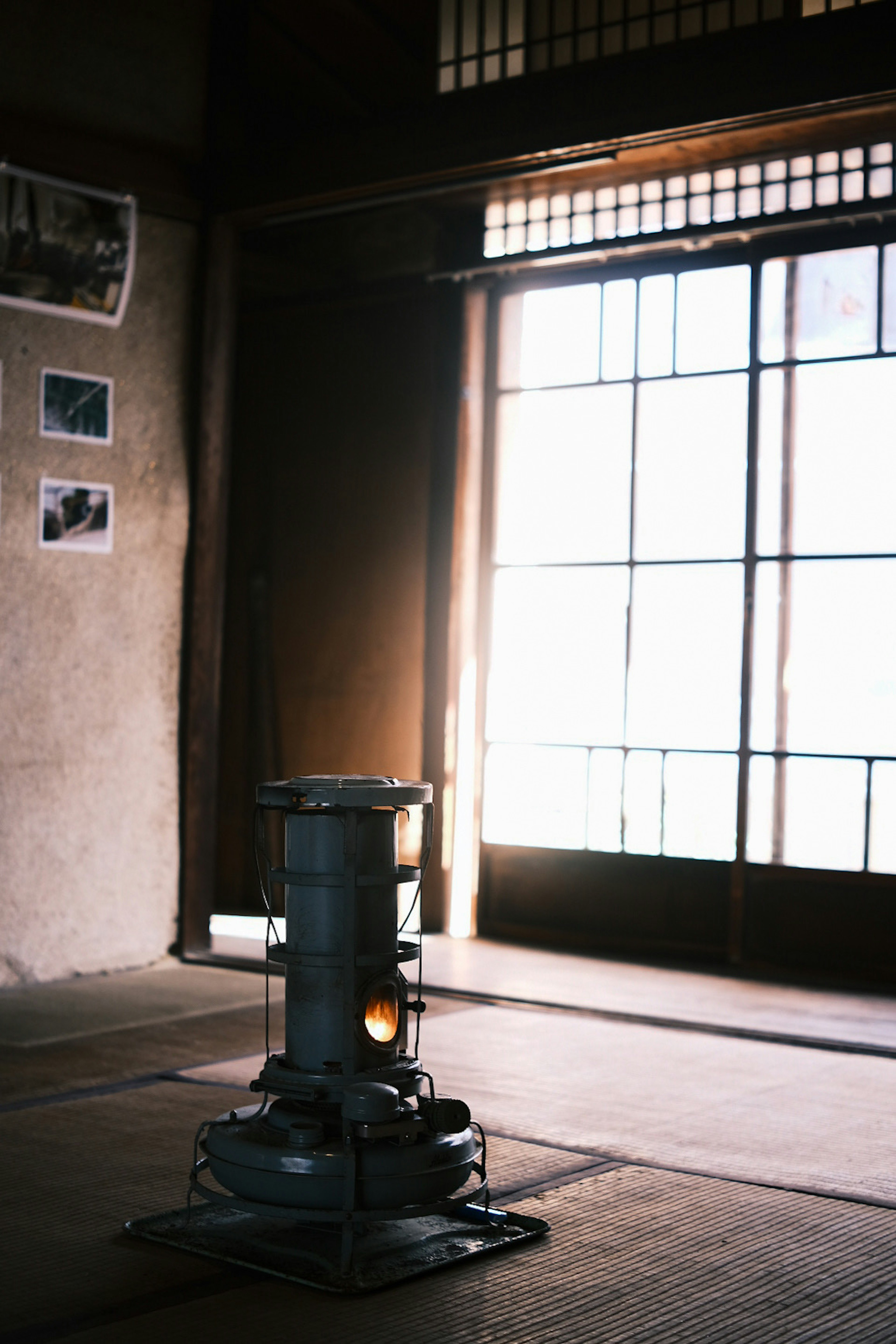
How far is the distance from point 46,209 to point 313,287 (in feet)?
5.92

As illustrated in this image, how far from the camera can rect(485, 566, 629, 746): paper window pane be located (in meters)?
5.44

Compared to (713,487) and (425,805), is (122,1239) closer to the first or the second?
(425,805)

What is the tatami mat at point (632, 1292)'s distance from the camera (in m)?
2.00

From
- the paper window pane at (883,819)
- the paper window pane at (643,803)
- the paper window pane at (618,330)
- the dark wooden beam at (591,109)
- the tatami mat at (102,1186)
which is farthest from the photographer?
the paper window pane at (618,330)

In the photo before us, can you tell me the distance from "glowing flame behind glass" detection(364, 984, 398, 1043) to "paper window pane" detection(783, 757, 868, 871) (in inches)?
114

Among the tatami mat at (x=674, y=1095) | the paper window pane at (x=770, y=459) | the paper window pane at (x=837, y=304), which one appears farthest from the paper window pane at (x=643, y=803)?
the paper window pane at (x=837, y=304)

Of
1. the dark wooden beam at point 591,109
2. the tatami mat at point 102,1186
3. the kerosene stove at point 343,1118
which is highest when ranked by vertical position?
the dark wooden beam at point 591,109

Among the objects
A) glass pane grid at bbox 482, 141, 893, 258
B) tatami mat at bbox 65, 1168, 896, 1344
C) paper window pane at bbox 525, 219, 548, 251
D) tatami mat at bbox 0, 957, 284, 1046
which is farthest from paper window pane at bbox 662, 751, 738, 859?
tatami mat at bbox 65, 1168, 896, 1344

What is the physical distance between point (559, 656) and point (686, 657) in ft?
1.72

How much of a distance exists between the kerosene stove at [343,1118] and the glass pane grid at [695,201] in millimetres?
3327

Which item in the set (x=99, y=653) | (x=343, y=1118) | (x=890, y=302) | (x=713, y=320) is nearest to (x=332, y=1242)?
(x=343, y=1118)

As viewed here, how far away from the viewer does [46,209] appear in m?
4.51

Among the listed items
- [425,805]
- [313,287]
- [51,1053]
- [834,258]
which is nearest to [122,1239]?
[425,805]

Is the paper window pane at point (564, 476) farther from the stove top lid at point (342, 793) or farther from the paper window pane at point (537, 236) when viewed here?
the stove top lid at point (342, 793)
